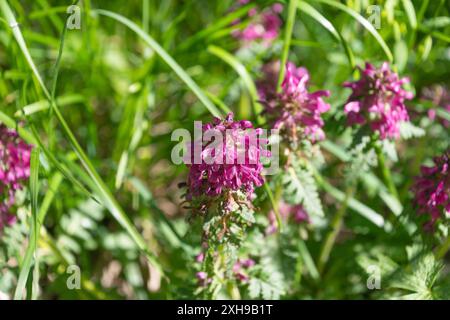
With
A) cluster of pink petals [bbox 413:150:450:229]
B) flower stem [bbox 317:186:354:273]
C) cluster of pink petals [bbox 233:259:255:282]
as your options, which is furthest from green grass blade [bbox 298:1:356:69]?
cluster of pink petals [bbox 233:259:255:282]

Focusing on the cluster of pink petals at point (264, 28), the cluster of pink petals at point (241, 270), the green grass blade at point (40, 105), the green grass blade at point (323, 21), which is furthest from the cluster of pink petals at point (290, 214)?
the green grass blade at point (40, 105)

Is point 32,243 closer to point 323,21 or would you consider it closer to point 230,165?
point 230,165

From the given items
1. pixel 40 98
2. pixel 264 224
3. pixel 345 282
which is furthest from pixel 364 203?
pixel 40 98

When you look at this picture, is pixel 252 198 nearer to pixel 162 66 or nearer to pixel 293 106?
pixel 293 106

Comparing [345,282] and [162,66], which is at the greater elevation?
[162,66]

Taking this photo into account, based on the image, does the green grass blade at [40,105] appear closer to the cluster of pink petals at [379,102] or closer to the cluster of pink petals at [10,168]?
the cluster of pink petals at [10,168]

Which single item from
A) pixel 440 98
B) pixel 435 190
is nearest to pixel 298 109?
pixel 435 190
